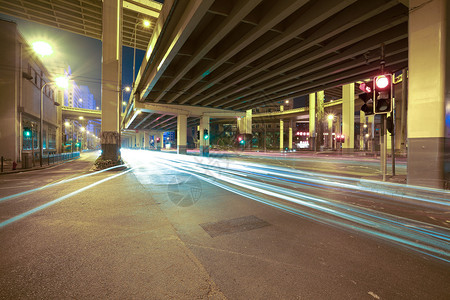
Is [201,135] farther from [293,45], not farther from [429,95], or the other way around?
[429,95]

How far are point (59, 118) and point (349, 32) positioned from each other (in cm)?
5233

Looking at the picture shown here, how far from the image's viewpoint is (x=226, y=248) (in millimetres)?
3477

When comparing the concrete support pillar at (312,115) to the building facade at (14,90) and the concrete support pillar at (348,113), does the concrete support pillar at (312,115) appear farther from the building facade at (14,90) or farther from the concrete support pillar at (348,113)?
the building facade at (14,90)

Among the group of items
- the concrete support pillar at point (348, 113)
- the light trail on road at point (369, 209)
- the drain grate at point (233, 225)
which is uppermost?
the concrete support pillar at point (348, 113)

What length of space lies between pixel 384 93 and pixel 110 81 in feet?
58.4

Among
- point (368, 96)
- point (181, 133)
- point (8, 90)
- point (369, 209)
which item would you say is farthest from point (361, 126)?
point (8, 90)

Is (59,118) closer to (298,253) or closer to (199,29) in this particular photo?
(199,29)

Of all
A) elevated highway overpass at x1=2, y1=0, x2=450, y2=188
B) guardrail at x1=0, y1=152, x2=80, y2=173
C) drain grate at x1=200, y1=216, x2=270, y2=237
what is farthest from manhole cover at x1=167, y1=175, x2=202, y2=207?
guardrail at x1=0, y1=152, x2=80, y2=173

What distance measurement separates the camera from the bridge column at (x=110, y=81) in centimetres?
1633

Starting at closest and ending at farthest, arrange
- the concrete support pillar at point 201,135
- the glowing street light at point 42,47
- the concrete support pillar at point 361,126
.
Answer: the glowing street light at point 42,47 → the concrete support pillar at point 201,135 → the concrete support pillar at point 361,126

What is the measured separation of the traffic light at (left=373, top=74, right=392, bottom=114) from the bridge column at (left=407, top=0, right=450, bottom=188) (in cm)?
64

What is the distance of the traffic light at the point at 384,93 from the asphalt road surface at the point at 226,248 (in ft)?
10.8

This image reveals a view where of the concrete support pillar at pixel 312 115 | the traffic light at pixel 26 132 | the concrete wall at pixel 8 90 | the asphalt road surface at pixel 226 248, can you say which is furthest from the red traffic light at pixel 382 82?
the concrete support pillar at pixel 312 115

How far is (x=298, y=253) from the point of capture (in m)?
3.31
